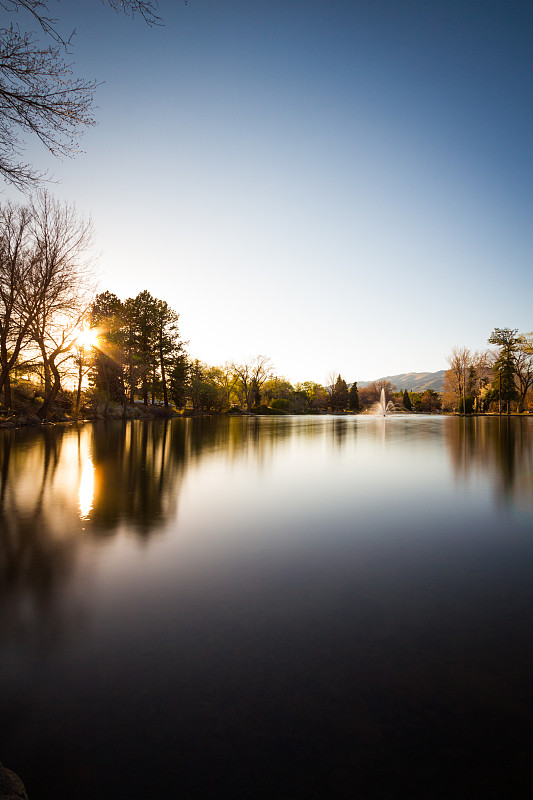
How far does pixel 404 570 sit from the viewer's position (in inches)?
134

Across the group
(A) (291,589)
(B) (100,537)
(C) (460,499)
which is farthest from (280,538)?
(C) (460,499)

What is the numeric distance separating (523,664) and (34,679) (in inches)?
95.8

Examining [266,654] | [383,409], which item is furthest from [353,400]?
[266,654]

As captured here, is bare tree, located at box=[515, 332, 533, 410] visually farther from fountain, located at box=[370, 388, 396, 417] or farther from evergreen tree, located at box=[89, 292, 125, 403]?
evergreen tree, located at box=[89, 292, 125, 403]

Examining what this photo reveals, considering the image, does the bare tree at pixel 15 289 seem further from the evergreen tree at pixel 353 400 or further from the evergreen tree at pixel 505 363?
the evergreen tree at pixel 353 400

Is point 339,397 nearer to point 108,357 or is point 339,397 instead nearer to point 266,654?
point 108,357

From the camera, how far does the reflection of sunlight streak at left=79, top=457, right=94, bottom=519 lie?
17.9 ft

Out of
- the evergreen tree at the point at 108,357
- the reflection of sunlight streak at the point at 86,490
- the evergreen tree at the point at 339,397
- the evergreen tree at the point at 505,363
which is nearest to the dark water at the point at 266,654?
the reflection of sunlight streak at the point at 86,490

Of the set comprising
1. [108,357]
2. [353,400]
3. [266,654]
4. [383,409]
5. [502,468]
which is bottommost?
[502,468]

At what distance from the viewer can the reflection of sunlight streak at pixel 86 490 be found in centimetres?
544

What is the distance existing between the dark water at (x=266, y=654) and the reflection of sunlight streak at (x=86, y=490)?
247mm

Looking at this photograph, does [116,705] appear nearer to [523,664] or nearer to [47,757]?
[47,757]

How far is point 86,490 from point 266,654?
17.9ft

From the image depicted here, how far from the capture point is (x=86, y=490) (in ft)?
22.1
